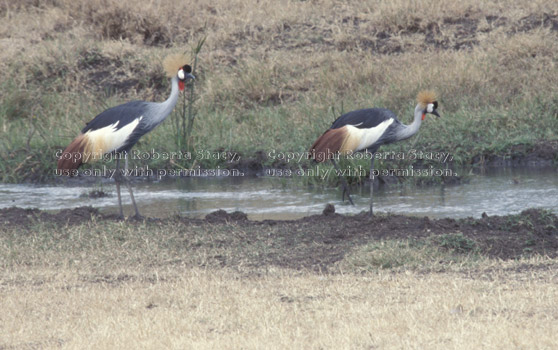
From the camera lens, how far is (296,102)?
1418 centimetres

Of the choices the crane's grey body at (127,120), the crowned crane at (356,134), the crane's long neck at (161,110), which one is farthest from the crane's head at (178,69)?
the crowned crane at (356,134)

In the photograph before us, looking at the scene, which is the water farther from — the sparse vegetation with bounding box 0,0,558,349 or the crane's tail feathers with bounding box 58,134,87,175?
the crane's tail feathers with bounding box 58,134,87,175

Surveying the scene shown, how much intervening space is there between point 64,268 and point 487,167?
694cm

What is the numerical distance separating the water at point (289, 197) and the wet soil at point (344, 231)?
1008mm

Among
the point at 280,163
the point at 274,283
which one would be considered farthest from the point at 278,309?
the point at 280,163

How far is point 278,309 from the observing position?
523cm

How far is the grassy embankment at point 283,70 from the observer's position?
1237cm

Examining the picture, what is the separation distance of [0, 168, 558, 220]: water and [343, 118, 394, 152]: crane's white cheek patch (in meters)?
0.74

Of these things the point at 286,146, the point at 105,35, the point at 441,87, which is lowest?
→ the point at 286,146

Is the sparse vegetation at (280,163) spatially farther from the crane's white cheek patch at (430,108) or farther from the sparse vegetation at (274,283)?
the crane's white cheek patch at (430,108)

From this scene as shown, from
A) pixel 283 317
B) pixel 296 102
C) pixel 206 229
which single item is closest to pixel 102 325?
pixel 283 317

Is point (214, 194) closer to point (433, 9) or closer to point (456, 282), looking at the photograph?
point (456, 282)

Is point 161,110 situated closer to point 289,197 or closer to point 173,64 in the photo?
point 173,64

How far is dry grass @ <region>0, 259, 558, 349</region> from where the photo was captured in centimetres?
462
